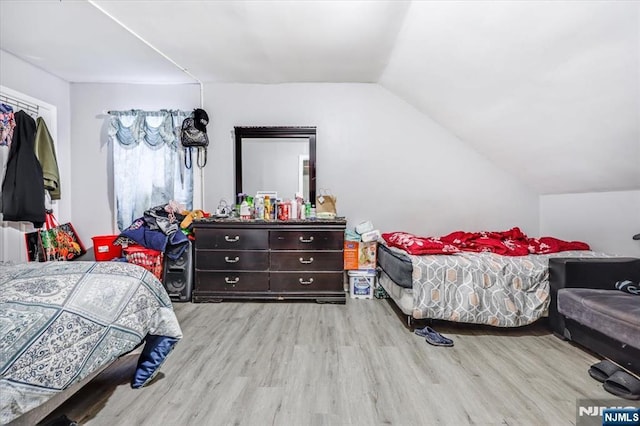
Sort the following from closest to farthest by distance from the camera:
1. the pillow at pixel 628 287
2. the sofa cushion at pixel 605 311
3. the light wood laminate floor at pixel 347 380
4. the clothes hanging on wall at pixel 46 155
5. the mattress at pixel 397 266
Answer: the light wood laminate floor at pixel 347 380 < the sofa cushion at pixel 605 311 < the pillow at pixel 628 287 < the mattress at pixel 397 266 < the clothes hanging on wall at pixel 46 155

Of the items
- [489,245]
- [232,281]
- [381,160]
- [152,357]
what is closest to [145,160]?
[232,281]

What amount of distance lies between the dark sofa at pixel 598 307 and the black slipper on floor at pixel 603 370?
9 centimetres

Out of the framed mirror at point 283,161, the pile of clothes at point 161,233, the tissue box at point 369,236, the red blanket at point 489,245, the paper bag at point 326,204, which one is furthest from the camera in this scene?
the framed mirror at point 283,161

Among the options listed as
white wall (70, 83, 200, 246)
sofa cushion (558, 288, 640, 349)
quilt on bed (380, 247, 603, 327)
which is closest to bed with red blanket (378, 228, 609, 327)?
quilt on bed (380, 247, 603, 327)

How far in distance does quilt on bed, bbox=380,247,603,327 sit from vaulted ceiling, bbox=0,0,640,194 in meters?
1.16

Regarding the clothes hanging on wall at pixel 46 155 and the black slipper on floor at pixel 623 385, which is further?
the clothes hanging on wall at pixel 46 155

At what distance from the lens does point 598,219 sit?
315 centimetres

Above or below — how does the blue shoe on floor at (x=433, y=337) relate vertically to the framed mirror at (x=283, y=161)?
below

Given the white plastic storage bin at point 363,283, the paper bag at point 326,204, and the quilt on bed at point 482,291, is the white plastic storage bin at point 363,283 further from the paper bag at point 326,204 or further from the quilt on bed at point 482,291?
the quilt on bed at point 482,291

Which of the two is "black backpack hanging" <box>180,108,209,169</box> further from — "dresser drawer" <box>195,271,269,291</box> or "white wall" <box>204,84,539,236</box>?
"dresser drawer" <box>195,271,269,291</box>

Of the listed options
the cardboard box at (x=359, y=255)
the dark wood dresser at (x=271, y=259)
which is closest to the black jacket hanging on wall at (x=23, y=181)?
the dark wood dresser at (x=271, y=259)

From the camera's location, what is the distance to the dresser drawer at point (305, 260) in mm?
3449

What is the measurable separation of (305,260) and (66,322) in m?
2.31

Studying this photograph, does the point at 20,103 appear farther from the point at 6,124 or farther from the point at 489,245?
the point at 489,245
